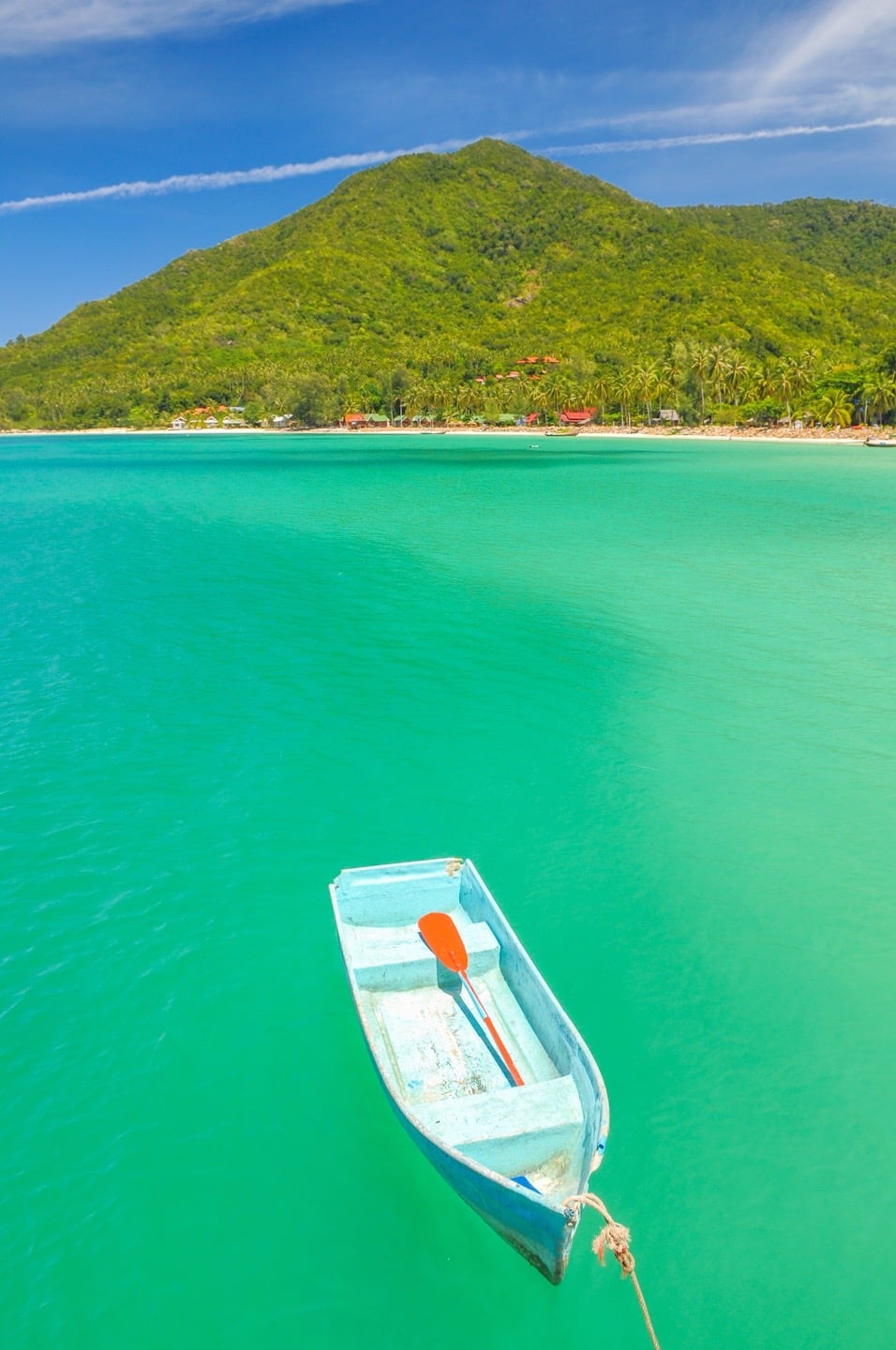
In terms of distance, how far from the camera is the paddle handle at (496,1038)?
8609 millimetres

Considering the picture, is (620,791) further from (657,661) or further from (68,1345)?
(68,1345)

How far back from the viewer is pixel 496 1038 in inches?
356

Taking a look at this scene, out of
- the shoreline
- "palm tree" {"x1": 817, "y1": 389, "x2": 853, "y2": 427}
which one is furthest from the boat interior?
"palm tree" {"x1": 817, "y1": 389, "x2": 853, "y2": 427}

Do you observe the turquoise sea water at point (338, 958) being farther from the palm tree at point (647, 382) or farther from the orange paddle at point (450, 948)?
the palm tree at point (647, 382)

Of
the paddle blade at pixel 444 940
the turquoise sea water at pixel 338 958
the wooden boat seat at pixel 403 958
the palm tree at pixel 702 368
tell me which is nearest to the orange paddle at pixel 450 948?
the paddle blade at pixel 444 940

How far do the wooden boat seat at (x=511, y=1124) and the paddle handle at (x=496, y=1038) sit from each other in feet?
0.89

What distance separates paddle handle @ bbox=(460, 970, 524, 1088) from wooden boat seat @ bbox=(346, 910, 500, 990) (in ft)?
1.33

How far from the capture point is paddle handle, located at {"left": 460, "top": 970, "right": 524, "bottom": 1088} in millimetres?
8609

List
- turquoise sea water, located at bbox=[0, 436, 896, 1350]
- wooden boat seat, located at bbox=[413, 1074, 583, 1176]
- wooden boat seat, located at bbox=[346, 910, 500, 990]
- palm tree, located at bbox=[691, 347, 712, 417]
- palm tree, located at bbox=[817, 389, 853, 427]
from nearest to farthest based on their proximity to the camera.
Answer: wooden boat seat, located at bbox=[413, 1074, 583, 1176], turquoise sea water, located at bbox=[0, 436, 896, 1350], wooden boat seat, located at bbox=[346, 910, 500, 990], palm tree, located at bbox=[817, 389, 853, 427], palm tree, located at bbox=[691, 347, 712, 417]

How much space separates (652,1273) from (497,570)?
103ft

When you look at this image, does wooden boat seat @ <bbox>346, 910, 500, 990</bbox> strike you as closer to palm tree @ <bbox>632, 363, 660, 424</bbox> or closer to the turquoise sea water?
the turquoise sea water

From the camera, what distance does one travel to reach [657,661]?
2398 centimetres

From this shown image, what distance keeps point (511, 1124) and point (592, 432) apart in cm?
14495

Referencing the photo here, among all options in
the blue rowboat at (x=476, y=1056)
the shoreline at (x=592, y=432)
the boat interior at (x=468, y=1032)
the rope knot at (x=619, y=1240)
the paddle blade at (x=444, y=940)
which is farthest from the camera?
the shoreline at (x=592, y=432)
